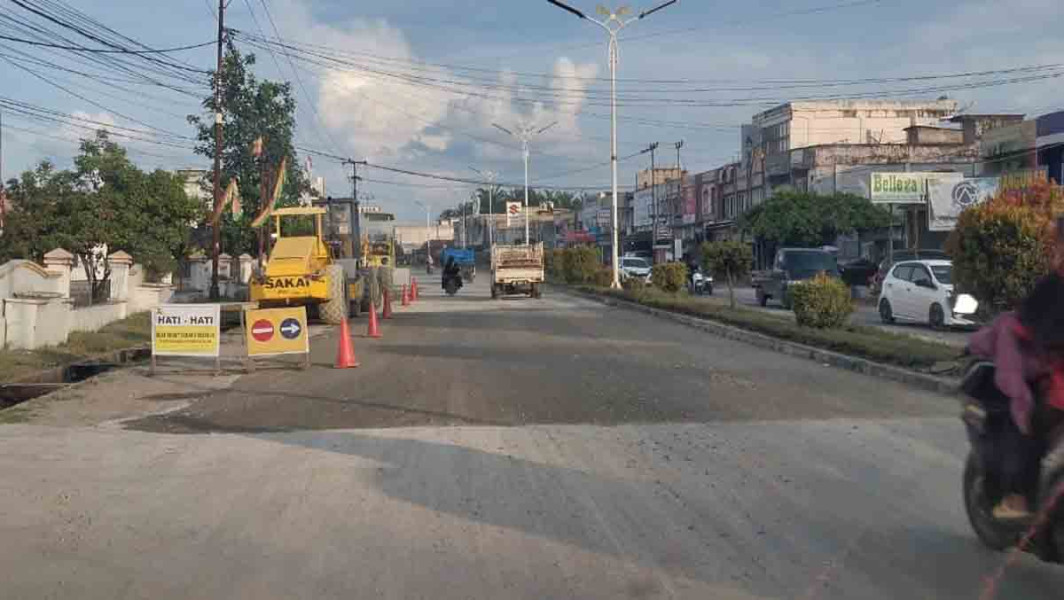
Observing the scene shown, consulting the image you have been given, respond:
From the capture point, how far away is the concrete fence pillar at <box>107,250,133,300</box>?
29078 millimetres

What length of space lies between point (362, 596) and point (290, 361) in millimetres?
12523

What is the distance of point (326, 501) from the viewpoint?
7746mm

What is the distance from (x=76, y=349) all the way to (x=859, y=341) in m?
14.7

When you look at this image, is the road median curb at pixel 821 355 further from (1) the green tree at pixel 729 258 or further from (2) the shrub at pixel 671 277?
(2) the shrub at pixel 671 277

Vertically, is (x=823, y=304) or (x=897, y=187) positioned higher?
(x=897, y=187)

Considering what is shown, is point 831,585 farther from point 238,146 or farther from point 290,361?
point 238,146

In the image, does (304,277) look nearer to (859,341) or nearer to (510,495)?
(859,341)

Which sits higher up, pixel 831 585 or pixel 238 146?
pixel 238 146

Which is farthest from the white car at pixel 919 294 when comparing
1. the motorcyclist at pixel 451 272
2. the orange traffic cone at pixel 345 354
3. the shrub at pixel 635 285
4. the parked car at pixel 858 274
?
the motorcyclist at pixel 451 272

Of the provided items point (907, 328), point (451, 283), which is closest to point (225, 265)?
point (451, 283)

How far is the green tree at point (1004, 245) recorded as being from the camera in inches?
568

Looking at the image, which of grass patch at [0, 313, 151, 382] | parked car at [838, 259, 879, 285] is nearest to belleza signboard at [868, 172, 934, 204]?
parked car at [838, 259, 879, 285]

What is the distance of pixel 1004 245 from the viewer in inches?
577

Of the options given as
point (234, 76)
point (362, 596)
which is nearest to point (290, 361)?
point (362, 596)
